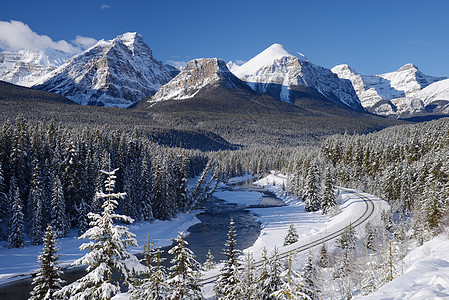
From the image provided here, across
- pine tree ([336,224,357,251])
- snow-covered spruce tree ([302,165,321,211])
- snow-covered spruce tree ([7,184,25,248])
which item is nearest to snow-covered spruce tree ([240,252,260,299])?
pine tree ([336,224,357,251])

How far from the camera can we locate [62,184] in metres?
48.2

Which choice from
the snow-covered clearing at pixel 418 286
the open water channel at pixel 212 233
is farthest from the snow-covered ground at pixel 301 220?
the snow-covered clearing at pixel 418 286

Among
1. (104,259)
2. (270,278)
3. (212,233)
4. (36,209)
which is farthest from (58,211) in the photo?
(270,278)

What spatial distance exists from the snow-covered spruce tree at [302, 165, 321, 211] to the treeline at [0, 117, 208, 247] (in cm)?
2878

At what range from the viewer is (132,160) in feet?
219

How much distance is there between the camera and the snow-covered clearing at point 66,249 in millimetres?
32812

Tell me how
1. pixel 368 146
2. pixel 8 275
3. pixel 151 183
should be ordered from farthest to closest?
pixel 368 146 → pixel 151 183 → pixel 8 275

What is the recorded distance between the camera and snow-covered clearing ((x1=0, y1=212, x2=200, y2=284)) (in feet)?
108

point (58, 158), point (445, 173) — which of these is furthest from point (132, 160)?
point (445, 173)

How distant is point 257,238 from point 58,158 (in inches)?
1491

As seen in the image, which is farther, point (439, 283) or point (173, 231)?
point (173, 231)

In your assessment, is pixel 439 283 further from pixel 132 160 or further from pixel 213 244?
pixel 132 160

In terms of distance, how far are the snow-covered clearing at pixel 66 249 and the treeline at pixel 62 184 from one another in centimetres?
145

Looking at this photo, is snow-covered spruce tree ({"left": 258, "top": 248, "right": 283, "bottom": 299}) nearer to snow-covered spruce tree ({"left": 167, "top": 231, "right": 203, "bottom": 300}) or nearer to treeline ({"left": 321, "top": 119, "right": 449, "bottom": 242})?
snow-covered spruce tree ({"left": 167, "top": 231, "right": 203, "bottom": 300})
